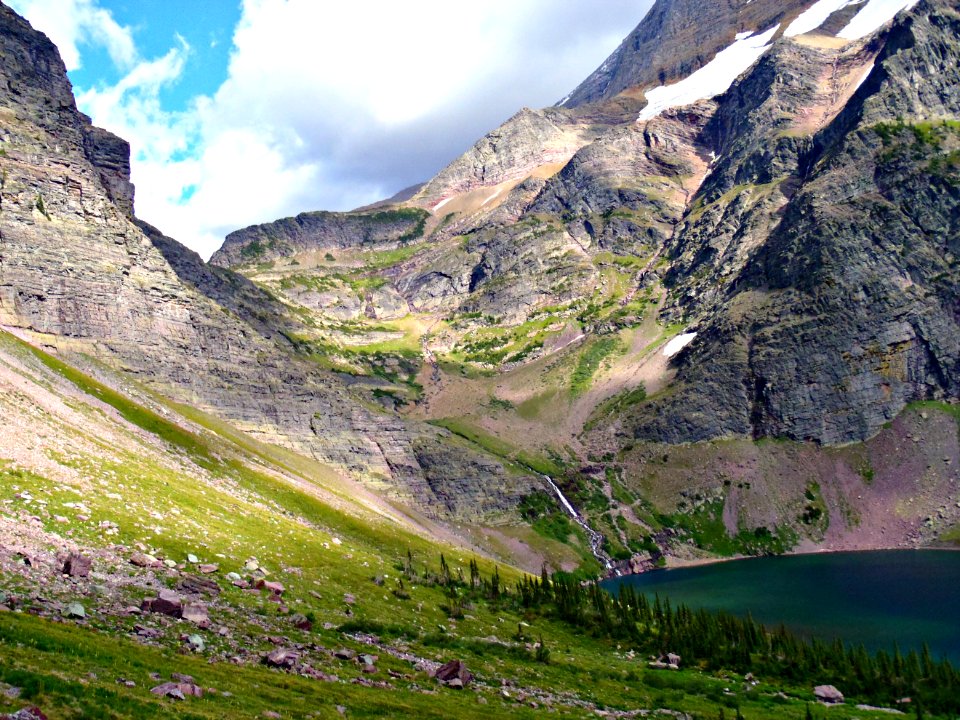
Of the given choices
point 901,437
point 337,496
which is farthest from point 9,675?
point 901,437

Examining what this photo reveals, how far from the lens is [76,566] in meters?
26.7

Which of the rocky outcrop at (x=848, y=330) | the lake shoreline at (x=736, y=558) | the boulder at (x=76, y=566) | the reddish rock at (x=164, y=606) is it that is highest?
the rocky outcrop at (x=848, y=330)

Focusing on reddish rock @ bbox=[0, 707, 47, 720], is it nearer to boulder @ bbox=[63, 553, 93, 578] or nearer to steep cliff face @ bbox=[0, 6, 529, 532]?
boulder @ bbox=[63, 553, 93, 578]

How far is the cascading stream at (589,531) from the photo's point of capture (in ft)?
460

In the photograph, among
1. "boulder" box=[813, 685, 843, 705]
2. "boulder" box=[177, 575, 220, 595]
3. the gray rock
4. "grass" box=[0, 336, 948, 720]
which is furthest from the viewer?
"boulder" box=[813, 685, 843, 705]

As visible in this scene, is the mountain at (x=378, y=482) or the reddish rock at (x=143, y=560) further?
the reddish rock at (x=143, y=560)

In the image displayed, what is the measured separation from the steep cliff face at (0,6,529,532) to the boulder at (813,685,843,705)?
8916cm

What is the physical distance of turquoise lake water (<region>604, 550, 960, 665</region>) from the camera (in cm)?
7375

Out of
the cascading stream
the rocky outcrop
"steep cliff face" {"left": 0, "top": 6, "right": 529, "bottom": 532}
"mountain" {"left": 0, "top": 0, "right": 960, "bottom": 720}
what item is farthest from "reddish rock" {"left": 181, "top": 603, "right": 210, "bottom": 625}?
the rocky outcrop

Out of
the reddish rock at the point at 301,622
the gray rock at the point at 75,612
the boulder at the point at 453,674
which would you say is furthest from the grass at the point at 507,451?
the gray rock at the point at 75,612

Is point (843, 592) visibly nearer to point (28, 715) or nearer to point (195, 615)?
point (195, 615)

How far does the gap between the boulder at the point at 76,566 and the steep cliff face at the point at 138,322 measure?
72.4m

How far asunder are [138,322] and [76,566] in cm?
9021

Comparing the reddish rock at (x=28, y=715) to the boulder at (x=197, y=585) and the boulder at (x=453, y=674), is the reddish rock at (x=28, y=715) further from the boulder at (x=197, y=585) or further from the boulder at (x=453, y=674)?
the boulder at (x=453, y=674)
